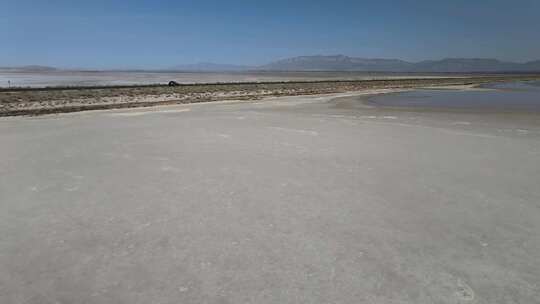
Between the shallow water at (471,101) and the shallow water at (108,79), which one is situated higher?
the shallow water at (108,79)

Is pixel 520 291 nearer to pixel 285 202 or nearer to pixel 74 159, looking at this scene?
pixel 285 202

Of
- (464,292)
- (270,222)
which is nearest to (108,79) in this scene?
(270,222)

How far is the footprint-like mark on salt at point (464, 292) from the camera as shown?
273 centimetres

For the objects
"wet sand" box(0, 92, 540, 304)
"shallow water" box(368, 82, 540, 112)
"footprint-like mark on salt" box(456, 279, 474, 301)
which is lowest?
"footprint-like mark on salt" box(456, 279, 474, 301)

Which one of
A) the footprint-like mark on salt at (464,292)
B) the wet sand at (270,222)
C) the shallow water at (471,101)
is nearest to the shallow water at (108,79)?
the shallow water at (471,101)

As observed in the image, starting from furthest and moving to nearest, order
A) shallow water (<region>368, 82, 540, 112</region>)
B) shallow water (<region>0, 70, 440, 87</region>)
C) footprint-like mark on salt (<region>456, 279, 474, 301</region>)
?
shallow water (<region>0, 70, 440, 87</region>), shallow water (<region>368, 82, 540, 112</region>), footprint-like mark on salt (<region>456, 279, 474, 301</region>)

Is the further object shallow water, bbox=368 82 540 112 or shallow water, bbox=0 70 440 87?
shallow water, bbox=0 70 440 87

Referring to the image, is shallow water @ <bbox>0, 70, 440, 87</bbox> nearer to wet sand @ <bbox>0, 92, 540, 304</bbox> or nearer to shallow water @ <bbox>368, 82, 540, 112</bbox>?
shallow water @ <bbox>368, 82, 540, 112</bbox>

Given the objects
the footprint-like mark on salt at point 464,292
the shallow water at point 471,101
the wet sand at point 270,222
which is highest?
the shallow water at point 471,101

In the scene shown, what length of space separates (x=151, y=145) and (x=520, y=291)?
7.22m

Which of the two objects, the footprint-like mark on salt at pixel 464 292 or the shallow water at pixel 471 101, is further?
the shallow water at pixel 471 101

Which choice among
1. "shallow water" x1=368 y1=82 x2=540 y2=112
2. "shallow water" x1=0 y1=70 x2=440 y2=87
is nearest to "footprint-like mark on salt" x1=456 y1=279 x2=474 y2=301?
"shallow water" x1=368 y1=82 x2=540 y2=112

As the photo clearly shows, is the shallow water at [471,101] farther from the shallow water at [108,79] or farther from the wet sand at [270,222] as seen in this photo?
the shallow water at [108,79]

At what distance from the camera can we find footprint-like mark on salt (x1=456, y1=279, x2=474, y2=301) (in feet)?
8.95
